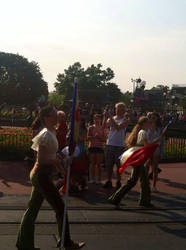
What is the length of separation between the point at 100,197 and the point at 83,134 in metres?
1.34

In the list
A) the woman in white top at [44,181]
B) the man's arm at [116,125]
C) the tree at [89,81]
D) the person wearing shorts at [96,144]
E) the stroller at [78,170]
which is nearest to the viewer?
the woman in white top at [44,181]

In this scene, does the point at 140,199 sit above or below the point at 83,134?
below

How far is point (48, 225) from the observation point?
627 cm

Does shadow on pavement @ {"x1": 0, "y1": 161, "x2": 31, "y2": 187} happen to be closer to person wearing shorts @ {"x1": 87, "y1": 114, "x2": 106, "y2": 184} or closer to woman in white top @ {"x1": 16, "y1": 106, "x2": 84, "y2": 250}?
person wearing shorts @ {"x1": 87, "y1": 114, "x2": 106, "y2": 184}


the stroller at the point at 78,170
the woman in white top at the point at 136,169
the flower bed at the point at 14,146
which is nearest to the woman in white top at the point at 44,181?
the woman in white top at the point at 136,169

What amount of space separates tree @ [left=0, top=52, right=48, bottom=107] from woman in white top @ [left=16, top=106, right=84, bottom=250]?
65475 mm

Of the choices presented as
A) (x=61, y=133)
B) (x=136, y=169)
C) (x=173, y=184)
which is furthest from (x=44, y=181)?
(x=173, y=184)

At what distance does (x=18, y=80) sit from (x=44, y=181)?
67086 millimetres

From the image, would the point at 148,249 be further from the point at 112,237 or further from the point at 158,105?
the point at 158,105

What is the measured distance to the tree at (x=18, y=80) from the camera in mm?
69562

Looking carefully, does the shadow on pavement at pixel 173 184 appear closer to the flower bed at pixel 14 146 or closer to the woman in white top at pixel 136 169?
the woman in white top at pixel 136 169

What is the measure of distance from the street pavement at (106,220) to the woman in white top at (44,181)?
0.99 ft

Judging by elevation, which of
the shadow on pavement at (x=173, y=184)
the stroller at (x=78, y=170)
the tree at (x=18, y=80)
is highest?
the tree at (x=18, y=80)

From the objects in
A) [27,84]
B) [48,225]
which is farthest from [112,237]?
[27,84]
